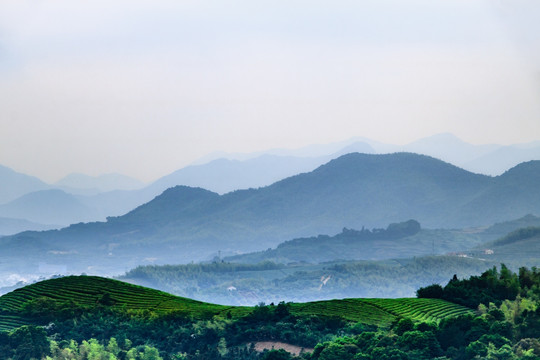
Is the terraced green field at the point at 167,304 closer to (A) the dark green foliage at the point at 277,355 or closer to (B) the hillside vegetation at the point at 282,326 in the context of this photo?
(B) the hillside vegetation at the point at 282,326

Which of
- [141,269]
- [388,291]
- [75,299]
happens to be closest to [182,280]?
[141,269]

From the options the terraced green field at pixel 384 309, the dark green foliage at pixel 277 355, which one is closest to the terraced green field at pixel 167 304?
the terraced green field at pixel 384 309

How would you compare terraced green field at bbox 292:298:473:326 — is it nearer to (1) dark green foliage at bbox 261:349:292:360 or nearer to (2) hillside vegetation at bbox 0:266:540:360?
(2) hillside vegetation at bbox 0:266:540:360

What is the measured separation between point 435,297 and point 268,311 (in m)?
8.10

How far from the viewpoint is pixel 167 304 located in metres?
47.6

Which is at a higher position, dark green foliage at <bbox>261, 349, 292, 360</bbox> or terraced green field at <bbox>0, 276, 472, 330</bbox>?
terraced green field at <bbox>0, 276, 472, 330</bbox>

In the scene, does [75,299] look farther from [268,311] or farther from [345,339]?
[345,339]

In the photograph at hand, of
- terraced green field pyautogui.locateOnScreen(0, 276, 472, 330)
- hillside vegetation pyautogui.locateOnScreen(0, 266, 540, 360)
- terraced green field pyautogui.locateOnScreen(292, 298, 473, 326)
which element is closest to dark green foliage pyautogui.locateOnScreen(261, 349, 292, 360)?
hillside vegetation pyautogui.locateOnScreen(0, 266, 540, 360)

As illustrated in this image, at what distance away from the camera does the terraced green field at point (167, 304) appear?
4306 cm

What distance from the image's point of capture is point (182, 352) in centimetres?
4194

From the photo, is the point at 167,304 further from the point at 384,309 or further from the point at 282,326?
the point at 384,309

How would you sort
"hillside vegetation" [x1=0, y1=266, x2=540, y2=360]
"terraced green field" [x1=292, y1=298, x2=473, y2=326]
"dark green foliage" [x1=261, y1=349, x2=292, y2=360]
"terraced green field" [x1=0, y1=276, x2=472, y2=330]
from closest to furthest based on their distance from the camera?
"hillside vegetation" [x1=0, y1=266, x2=540, y2=360] → "dark green foliage" [x1=261, y1=349, x2=292, y2=360] → "terraced green field" [x1=292, y1=298, x2=473, y2=326] → "terraced green field" [x1=0, y1=276, x2=472, y2=330]

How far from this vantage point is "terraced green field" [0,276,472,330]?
43.1 meters

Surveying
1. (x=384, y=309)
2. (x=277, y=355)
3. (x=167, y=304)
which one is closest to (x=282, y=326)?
(x=277, y=355)
